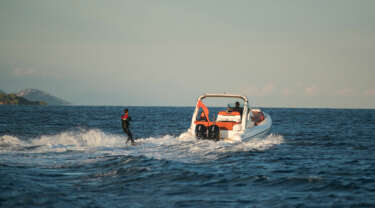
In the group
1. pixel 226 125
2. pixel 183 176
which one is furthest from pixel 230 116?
pixel 183 176

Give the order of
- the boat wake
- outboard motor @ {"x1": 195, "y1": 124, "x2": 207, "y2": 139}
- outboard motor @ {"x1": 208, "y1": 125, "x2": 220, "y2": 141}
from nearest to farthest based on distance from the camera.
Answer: the boat wake, outboard motor @ {"x1": 208, "y1": 125, "x2": 220, "y2": 141}, outboard motor @ {"x1": 195, "y1": 124, "x2": 207, "y2": 139}

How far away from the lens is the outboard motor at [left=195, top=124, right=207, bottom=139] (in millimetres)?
16875

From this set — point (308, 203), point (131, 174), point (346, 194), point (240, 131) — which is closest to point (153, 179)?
point (131, 174)

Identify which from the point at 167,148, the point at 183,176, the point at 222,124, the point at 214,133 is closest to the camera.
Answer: the point at 183,176

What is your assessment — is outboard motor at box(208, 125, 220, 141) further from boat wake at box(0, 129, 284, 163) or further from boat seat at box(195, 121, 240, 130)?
boat seat at box(195, 121, 240, 130)

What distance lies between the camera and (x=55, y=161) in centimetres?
1224

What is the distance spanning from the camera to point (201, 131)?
669 inches

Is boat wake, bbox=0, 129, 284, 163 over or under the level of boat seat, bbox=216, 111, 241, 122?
under

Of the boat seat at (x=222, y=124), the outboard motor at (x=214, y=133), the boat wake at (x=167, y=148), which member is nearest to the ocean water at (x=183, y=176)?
the boat wake at (x=167, y=148)

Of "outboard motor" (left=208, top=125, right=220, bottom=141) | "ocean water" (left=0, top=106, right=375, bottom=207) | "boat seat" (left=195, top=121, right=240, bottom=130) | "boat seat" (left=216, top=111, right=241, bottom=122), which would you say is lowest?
"ocean water" (left=0, top=106, right=375, bottom=207)

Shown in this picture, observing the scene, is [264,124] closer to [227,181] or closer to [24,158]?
[227,181]

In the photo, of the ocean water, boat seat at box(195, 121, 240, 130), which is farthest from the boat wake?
boat seat at box(195, 121, 240, 130)

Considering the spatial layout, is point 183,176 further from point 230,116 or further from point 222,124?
point 230,116

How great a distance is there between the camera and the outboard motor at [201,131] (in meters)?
16.9
